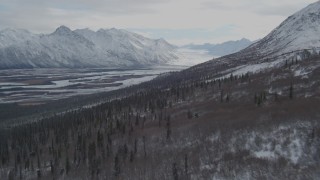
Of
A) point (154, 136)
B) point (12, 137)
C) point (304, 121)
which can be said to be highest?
point (304, 121)

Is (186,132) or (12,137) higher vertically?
(186,132)

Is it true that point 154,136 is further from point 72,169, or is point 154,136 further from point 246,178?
point 246,178

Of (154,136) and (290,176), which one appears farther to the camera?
(154,136)

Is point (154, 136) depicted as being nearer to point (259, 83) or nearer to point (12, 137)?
point (259, 83)

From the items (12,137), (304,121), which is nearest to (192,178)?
(304,121)

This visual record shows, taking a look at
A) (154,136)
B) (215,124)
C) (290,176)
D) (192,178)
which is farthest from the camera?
(154,136)

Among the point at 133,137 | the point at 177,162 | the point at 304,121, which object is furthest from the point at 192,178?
the point at 133,137

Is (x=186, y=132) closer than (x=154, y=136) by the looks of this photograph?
Yes

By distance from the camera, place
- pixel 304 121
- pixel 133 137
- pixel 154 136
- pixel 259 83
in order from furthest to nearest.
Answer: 1. pixel 259 83
2. pixel 133 137
3. pixel 154 136
4. pixel 304 121

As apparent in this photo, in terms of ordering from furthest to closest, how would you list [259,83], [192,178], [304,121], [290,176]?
[259,83] → [304,121] → [192,178] → [290,176]
